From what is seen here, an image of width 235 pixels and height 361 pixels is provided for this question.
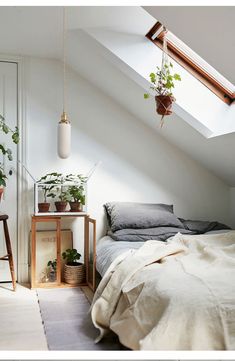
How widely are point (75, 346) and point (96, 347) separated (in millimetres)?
124

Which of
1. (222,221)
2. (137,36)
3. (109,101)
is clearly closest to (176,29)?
(137,36)

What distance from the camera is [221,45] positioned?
81.3 inches

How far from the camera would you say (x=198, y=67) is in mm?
2996

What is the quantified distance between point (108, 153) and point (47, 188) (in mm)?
748

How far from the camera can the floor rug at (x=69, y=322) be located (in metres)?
2.12

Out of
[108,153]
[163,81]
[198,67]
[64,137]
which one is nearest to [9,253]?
[64,137]

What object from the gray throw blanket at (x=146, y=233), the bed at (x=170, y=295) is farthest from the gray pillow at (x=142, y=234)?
the bed at (x=170, y=295)

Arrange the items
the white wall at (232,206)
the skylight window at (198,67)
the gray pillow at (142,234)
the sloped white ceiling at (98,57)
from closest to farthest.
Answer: the sloped white ceiling at (98,57) < the skylight window at (198,67) < the gray pillow at (142,234) < the white wall at (232,206)

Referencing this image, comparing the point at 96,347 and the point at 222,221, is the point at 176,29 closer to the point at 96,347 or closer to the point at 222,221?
the point at 96,347

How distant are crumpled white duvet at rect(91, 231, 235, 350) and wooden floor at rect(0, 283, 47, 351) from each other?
403mm

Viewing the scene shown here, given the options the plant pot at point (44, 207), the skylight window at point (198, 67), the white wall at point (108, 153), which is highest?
the skylight window at point (198, 67)

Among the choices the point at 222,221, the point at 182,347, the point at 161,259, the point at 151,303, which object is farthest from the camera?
the point at 222,221

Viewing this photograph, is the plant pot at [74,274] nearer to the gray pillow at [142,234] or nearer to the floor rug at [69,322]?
the floor rug at [69,322]

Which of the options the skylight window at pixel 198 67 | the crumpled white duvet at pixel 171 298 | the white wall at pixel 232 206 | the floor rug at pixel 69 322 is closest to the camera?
the crumpled white duvet at pixel 171 298
